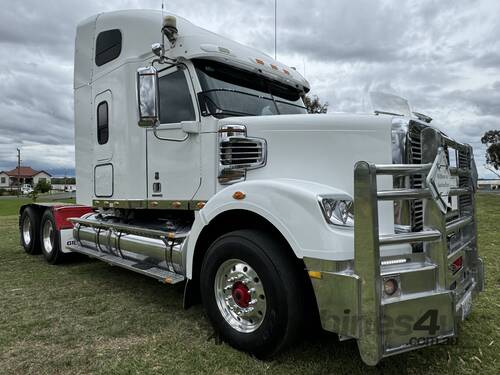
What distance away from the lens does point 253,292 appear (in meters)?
3.24

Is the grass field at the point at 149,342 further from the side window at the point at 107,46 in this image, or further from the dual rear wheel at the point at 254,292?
the side window at the point at 107,46

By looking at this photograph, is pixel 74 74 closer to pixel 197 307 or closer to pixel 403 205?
pixel 197 307

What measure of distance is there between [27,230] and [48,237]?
112cm

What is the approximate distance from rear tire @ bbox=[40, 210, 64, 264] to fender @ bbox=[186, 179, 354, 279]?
176 inches

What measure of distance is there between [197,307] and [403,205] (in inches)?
102

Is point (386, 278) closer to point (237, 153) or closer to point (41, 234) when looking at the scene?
point (237, 153)

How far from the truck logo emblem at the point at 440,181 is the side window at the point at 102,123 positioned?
13.7 ft

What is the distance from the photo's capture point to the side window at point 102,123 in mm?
5613

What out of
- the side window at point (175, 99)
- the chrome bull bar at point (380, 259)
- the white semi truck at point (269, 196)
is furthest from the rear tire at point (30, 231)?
the chrome bull bar at point (380, 259)

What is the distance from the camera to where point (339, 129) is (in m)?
3.30

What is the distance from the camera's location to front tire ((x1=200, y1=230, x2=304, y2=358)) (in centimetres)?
299

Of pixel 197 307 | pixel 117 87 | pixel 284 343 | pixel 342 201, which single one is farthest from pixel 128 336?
A: pixel 117 87

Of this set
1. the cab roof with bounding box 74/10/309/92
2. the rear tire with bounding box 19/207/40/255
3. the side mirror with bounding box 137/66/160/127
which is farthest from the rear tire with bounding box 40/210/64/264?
the side mirror with bounding box 137/66/160/127

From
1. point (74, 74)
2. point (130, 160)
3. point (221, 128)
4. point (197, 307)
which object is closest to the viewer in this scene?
point (221, 128)
